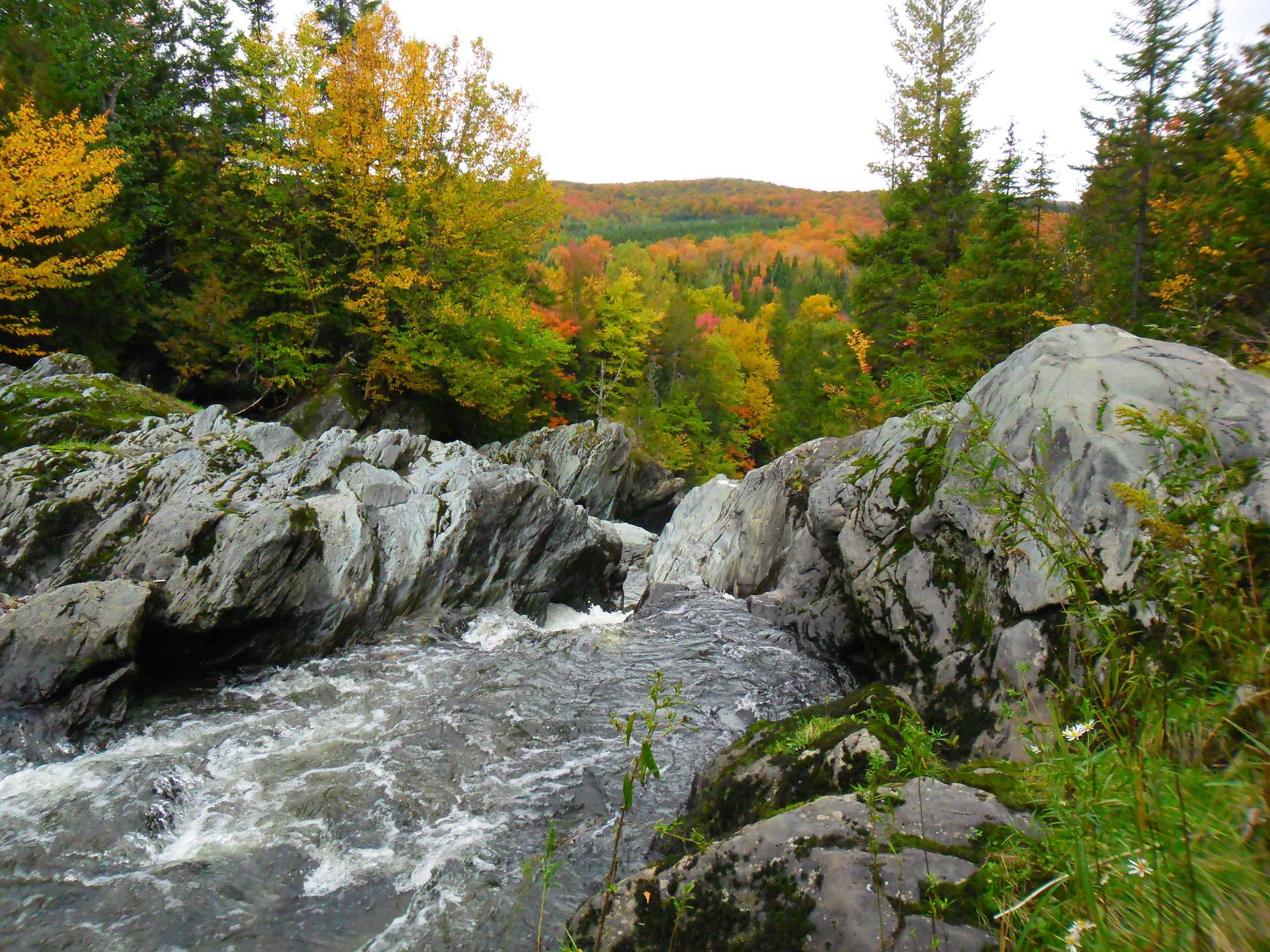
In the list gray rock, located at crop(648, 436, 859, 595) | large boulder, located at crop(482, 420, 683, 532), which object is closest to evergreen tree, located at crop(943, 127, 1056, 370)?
gray rock, located at crop(648, 436, 859, 595)

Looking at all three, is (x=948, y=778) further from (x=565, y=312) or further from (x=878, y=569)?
(x=565, y=312)

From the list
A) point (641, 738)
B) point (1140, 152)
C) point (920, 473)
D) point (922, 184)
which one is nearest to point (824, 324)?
point (922, 184)

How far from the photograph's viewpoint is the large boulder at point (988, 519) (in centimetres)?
545

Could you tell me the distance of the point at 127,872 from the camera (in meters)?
5.07

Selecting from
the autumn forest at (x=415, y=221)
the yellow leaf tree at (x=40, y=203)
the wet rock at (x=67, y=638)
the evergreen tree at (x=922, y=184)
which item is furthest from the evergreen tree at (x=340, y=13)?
the wet rock at (x=67, y=638)

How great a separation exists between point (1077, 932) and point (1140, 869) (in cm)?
21

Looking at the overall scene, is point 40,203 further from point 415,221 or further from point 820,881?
point 820,881

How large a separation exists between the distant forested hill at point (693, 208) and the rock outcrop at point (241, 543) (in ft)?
412

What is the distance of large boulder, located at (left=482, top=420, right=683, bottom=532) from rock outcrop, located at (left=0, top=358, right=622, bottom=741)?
11.0 meters

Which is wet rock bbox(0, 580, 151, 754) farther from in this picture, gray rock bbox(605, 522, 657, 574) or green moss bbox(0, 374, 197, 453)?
gray rock bbox(605, 522, 657, 574)

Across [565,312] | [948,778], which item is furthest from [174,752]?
[565,312]

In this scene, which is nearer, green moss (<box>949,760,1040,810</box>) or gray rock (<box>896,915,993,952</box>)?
gray rock (<box>896,915,993,952</box>)

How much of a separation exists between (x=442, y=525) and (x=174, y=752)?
20.3ft

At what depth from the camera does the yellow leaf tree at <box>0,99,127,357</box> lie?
47.7 ft
